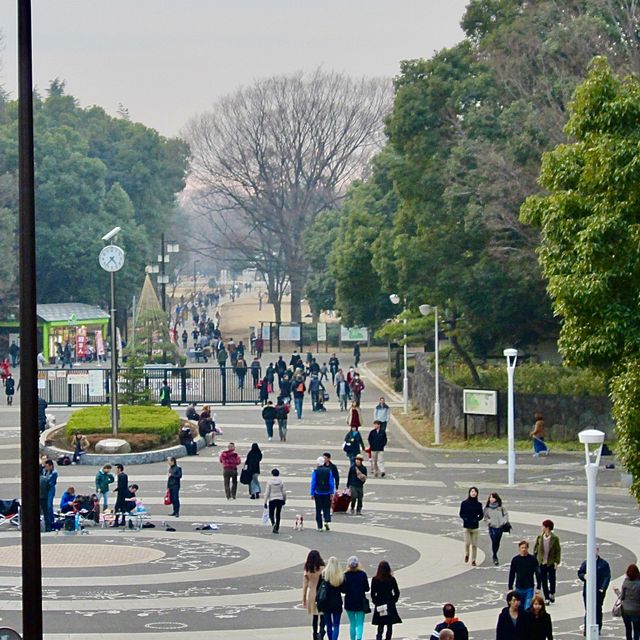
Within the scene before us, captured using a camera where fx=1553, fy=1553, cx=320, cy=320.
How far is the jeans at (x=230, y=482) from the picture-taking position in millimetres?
32281

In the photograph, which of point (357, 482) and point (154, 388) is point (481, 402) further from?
point (154, 388)

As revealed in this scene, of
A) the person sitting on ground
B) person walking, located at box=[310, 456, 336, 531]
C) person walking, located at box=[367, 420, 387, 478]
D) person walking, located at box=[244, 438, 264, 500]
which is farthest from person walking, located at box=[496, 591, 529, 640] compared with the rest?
person walking, located at box=[367, 420, 387, 478]

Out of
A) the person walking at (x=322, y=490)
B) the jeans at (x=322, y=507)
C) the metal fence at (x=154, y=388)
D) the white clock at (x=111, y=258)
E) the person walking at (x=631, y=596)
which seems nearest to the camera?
the person walking at (x=631, y=596)

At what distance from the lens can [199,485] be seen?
116 ft

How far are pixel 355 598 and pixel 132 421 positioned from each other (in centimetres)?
2351

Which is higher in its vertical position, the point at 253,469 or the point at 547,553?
the point at 253,469

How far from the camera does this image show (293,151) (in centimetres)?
9762

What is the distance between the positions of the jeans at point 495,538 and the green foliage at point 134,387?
23710mm

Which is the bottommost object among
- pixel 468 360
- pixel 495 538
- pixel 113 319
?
pixel 495 538

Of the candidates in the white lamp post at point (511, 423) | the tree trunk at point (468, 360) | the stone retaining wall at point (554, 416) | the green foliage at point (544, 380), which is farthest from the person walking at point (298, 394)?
the white lamp post at point (511, 423)

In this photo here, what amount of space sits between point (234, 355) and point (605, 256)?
5023cm

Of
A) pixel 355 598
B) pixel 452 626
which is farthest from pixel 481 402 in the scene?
pixel 452 626

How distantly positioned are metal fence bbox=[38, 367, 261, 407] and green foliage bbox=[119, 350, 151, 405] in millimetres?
1799

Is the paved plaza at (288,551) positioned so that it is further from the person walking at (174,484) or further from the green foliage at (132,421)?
the green foliage at (132,421)
